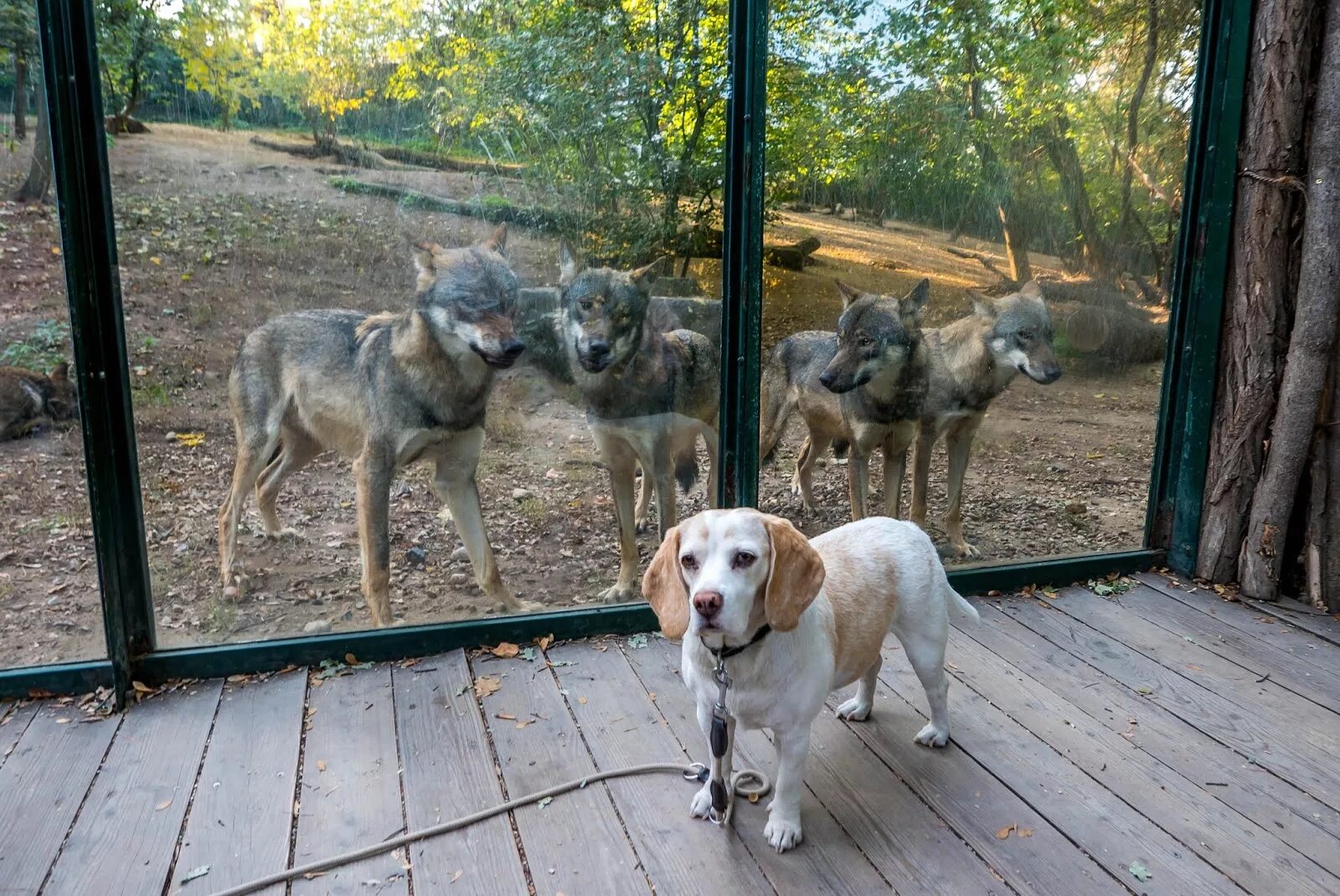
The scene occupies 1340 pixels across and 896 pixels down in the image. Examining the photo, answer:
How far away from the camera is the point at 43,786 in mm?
2703

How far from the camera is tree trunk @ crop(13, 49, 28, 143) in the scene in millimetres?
2836

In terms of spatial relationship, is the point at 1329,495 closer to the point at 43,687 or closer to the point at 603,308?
the point at 603,308

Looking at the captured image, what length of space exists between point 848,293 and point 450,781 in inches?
99.7

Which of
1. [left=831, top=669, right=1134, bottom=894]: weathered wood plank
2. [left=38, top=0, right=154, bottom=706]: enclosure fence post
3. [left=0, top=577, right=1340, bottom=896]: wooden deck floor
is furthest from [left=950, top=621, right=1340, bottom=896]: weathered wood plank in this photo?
[left=38, top=0, right=154, bottom=706]: enclosure fence post

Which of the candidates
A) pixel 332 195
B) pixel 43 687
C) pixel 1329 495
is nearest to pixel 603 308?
pixel 332 195

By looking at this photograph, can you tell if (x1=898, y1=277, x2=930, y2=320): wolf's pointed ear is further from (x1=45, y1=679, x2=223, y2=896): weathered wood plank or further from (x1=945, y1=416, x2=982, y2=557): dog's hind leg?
(x1=45, y1=679, x2=223, y2=896): weathered wood plank

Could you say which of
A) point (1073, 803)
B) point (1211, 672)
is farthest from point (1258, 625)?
point (1073, 803)

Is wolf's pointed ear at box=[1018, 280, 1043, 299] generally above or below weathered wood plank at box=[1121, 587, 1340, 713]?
above

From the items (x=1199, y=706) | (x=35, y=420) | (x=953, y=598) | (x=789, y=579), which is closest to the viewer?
(x=789, y=579)

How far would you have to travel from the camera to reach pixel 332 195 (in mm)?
3189

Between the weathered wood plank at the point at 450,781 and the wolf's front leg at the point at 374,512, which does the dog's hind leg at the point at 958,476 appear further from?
the wolf's front leg at the point at 374,512

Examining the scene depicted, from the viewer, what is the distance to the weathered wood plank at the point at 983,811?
2322 millimetres

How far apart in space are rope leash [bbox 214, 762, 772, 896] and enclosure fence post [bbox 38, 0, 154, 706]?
1299mm

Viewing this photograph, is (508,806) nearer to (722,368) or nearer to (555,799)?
(555,799)
